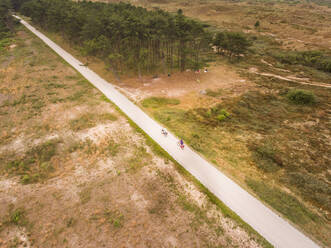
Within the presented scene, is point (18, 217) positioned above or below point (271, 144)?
above

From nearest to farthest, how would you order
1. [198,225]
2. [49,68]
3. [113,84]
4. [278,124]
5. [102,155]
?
[198,225]
[102,155]
[278,124]
[113,84]
[49,68]

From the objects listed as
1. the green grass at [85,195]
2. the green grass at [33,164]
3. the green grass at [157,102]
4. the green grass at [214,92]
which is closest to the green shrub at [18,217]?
the green grass at [33,164]

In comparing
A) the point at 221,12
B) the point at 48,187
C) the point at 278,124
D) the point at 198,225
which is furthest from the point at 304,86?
the point at 221,12

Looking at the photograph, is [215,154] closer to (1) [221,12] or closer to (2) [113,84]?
(2) [113,84]

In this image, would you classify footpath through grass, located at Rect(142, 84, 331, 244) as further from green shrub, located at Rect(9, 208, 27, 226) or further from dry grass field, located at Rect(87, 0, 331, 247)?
green shrub, located at Rect(9, 208, 27, 226)

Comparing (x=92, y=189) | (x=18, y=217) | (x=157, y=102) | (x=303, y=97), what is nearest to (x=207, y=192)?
(x=92, y=189)

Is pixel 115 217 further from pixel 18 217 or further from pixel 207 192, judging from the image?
pixel 207 192

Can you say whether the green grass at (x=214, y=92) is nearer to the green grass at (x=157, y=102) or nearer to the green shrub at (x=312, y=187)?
the green grass at (x=157, y=102)
